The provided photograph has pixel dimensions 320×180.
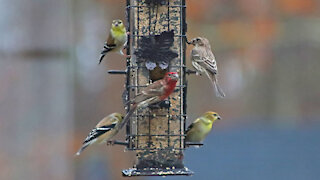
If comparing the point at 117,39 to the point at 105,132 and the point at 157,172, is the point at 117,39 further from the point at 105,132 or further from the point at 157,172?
the point at 157,172

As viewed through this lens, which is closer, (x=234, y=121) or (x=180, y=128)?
(x=180, y=128)

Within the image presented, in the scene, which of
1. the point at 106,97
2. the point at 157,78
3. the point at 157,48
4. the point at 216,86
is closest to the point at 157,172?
the point at 157,78

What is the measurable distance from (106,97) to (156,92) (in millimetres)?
3540

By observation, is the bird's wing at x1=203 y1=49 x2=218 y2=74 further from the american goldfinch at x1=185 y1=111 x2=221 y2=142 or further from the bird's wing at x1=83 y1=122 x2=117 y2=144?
the bird's wing at x1=83 y1=122 x2=117 y2=144

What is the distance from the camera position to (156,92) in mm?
7891

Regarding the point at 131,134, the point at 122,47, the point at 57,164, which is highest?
the point at 122,47

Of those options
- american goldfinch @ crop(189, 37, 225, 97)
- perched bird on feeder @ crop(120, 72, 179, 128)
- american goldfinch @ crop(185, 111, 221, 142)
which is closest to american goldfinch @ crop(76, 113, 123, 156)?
perched bird on feeder @ crop(120, 72, 179, 128)

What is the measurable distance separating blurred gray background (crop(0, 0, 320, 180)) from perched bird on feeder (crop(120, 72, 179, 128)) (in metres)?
2.32

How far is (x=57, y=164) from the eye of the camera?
11414 mm

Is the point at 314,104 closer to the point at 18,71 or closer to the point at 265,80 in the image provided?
the point at 265,80

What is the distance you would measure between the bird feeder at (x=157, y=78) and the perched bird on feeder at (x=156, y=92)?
0.24 m

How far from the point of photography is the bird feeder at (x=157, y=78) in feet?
27.0

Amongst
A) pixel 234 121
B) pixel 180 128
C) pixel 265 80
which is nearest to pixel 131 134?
pixel 180 128

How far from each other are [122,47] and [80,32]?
320cm
